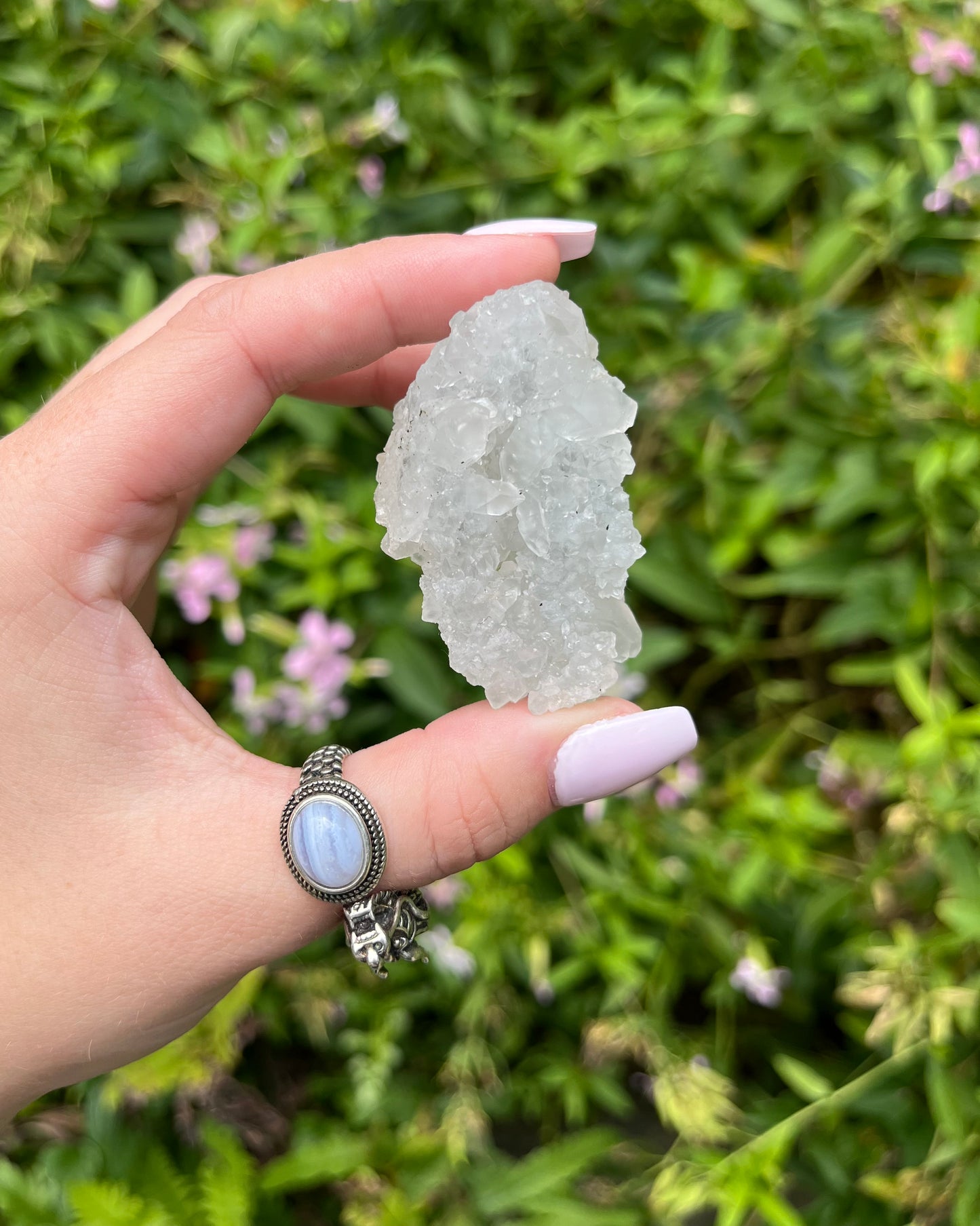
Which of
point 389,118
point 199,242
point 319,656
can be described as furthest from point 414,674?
point 389,118

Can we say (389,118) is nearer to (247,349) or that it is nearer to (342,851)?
(247,349)

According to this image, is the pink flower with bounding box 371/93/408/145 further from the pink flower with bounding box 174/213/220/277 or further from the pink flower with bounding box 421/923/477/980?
the pink flower with bounding box 421/923/477/980

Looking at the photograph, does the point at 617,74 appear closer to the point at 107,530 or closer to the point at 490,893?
the point at 107,530

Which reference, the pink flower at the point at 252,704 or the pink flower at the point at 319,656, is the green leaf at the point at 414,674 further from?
the pink flower at the point at 252,704

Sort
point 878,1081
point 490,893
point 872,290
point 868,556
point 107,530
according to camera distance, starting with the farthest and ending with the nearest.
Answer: point 872,290, point 868,556, point 490,893, point 878,1081, point 107,530

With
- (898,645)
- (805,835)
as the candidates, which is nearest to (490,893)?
(805,835)

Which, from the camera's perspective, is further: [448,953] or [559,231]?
[448,953]
